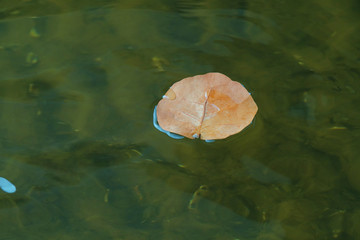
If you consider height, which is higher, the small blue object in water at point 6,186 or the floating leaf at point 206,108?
the floating leaf at point 206,108

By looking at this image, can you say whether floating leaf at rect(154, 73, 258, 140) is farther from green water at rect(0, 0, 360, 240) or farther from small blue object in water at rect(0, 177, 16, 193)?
small blue object in water at rect(0, 177, 16, 193)

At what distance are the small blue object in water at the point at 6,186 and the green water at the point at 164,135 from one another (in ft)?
0.08

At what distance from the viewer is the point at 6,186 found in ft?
6.85

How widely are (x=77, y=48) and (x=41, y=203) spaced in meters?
0.91

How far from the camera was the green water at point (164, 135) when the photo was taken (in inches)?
79.1

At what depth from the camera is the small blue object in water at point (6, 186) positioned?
2.08m

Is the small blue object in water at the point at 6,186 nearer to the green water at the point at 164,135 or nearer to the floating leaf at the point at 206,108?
the green water at the point at 164,135

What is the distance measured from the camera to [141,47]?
2531mm

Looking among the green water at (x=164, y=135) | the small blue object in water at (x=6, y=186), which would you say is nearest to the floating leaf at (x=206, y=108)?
the green water at (x=164, y=135)

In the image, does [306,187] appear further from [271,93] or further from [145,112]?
[145,112]

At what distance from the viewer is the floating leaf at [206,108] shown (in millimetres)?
2109

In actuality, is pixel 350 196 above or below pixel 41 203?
below

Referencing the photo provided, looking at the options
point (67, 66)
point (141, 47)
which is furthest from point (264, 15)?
point (67, 66)

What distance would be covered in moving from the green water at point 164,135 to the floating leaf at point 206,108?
92 millimetres
